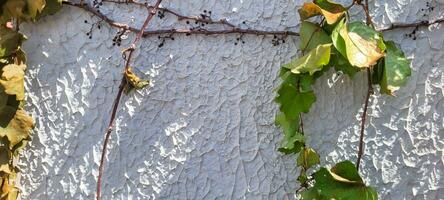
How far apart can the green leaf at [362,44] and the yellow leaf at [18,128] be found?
925 mm

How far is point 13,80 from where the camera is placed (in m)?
1.84

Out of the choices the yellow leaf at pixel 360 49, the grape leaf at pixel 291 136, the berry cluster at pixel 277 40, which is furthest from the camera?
the berry cluster at pixel 277 40

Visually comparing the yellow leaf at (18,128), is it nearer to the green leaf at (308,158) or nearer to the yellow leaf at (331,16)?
the green leaf at (308,158)

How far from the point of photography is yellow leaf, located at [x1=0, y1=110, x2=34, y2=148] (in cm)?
185

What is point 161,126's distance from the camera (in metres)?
1.87

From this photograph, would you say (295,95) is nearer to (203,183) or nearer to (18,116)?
(203,183)

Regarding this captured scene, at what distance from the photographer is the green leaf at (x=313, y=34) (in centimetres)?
170

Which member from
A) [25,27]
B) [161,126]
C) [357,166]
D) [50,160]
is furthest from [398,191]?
[25,27]

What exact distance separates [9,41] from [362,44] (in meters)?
1.00

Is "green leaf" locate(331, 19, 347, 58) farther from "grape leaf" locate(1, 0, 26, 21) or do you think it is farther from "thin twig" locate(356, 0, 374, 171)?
"grape leaf" locate(1, 0, 26, 21)

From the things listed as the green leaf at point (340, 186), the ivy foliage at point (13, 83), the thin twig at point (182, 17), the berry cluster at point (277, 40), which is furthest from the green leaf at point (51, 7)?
the green leaf at point (340, 186)

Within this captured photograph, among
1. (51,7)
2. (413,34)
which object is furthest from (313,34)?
(51,7)

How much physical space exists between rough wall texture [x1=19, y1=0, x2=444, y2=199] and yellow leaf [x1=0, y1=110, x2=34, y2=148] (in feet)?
0.14

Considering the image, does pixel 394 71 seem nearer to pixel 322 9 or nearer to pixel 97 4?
pixel 322 9
